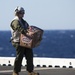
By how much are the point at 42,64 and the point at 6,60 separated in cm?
159

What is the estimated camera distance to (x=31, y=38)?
11.9 m

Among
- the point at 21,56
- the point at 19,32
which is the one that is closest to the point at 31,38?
the point at 19,32

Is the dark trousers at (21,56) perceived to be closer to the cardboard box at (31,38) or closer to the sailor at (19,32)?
the sailor at (19,32)

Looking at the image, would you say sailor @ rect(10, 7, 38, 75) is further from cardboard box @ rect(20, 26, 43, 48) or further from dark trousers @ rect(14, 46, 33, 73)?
cardboard box @ rect(20, 26, 43, 48)

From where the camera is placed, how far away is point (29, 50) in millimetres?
12133

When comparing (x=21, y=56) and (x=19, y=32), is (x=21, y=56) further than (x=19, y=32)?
Yes

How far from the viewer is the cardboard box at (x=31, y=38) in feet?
39.0

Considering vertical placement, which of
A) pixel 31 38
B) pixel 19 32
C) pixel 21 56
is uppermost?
pixel 19 32

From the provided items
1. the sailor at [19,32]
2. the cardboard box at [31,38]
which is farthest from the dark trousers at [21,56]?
the cardboard box at [31,38]

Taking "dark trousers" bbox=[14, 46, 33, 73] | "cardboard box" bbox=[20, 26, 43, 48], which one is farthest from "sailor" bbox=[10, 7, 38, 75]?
"cardboard box" bbox=[20, 26, 43, 48]

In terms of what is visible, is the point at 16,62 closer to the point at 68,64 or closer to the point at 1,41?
the point at 68,64

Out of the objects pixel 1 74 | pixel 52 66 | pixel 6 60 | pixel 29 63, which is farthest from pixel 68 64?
pixel 29 63

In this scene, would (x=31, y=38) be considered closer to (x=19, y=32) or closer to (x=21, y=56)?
(x=19, y=32)

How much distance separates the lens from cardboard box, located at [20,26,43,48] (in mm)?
11891
